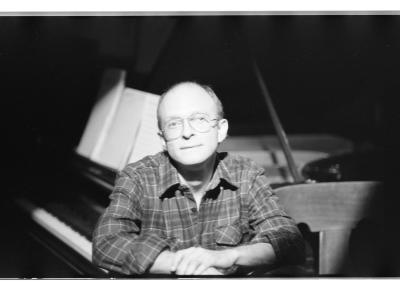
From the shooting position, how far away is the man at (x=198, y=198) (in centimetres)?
152

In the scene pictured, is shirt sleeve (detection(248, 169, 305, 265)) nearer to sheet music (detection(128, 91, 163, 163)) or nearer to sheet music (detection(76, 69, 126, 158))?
sheet music (detection(128, 91, 163, 163))

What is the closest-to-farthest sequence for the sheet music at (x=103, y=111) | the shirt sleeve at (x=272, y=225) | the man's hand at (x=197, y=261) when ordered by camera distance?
1. the man's hand at (x=197, y=261)
2. the shirt sleeve at (x=272, y=225)
3. the sheet music at (x=103, y=111)

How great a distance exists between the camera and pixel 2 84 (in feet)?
7.13

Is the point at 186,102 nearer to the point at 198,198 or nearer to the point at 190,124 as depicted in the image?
the point at 190,124

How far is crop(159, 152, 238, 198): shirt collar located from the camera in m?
1.60

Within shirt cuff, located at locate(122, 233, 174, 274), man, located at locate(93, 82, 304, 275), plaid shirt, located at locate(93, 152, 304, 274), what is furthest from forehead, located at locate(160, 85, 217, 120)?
shirt cuff, located at locate(122, 233, 174, 274)

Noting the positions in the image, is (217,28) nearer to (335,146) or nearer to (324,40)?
(324,40)

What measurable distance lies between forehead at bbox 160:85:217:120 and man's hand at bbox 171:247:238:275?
42cm

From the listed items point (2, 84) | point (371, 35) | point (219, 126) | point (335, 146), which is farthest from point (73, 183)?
point (335, 146)

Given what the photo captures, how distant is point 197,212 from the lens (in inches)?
64.2

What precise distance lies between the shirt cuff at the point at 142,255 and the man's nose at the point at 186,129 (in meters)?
0.33

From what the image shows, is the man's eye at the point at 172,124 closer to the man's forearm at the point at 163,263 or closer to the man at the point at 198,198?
the man at the point at 198,198

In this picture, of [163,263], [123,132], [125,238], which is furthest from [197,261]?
[123,132]

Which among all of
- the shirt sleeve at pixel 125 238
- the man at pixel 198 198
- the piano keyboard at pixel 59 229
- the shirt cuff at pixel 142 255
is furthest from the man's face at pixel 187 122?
the piano keyboard at pixel 59 229
